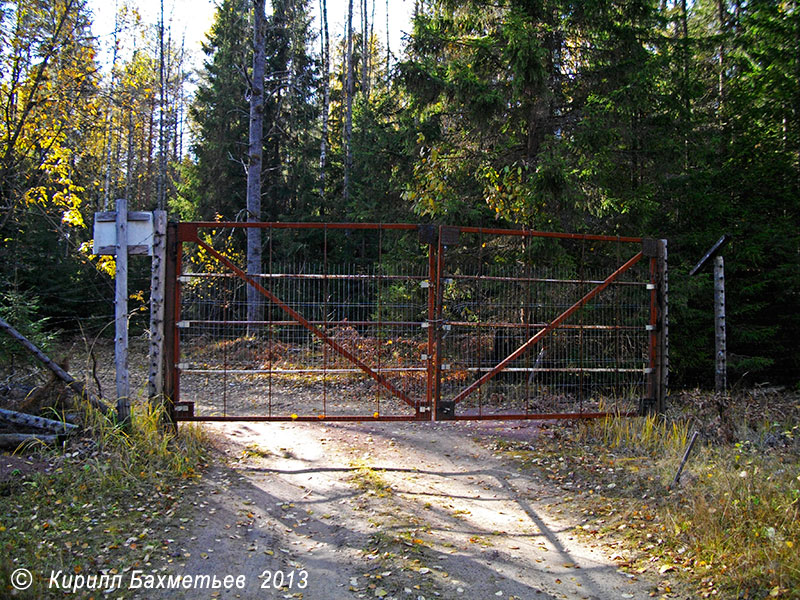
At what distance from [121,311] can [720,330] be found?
933 centimetres

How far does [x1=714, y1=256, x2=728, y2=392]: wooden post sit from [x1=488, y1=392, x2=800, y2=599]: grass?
2128mm

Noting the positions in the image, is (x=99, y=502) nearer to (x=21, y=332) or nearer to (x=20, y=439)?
(x=20, y=439)

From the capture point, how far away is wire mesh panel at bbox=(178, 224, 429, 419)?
6242mm

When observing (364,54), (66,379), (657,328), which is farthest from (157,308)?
(364,54)

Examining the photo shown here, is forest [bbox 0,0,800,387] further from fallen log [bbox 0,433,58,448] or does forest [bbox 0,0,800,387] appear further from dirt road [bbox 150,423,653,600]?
dirt road [bbox 150,423,653,600]

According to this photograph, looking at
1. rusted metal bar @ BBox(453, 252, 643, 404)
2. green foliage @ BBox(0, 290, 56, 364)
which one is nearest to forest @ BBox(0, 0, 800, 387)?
green foliage @ BBox(0, 290, 56, 364)

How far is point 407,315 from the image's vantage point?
7.70 metres

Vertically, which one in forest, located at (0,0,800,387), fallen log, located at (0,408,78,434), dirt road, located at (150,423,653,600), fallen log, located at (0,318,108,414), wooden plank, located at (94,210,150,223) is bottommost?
dirt road, located at (150,423,653,600)

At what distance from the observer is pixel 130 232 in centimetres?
600

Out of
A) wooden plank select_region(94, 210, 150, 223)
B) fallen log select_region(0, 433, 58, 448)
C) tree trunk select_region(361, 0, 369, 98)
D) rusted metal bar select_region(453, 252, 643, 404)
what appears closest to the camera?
fallen log select_region(0, 433, 58, 448)

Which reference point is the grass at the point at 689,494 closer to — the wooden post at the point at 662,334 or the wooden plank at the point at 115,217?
the wooden post at the point at 662,334

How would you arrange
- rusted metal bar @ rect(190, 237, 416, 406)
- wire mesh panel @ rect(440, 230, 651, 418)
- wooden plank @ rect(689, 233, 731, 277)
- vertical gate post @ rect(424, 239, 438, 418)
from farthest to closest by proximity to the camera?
1. wooden plank @ rect(689, 233, 731, 277)
2. wire mesh panel @ rect(440, 230, 651, 418)
3. vertical gate post @ rect(424, 239, 438, 418)
4. rusted metal bar @ rect(190, 237, 416, 406)

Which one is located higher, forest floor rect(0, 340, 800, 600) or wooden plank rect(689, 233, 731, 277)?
wooden plank rect(689, 233, 731, 277)

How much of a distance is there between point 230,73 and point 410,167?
31.5 ft
